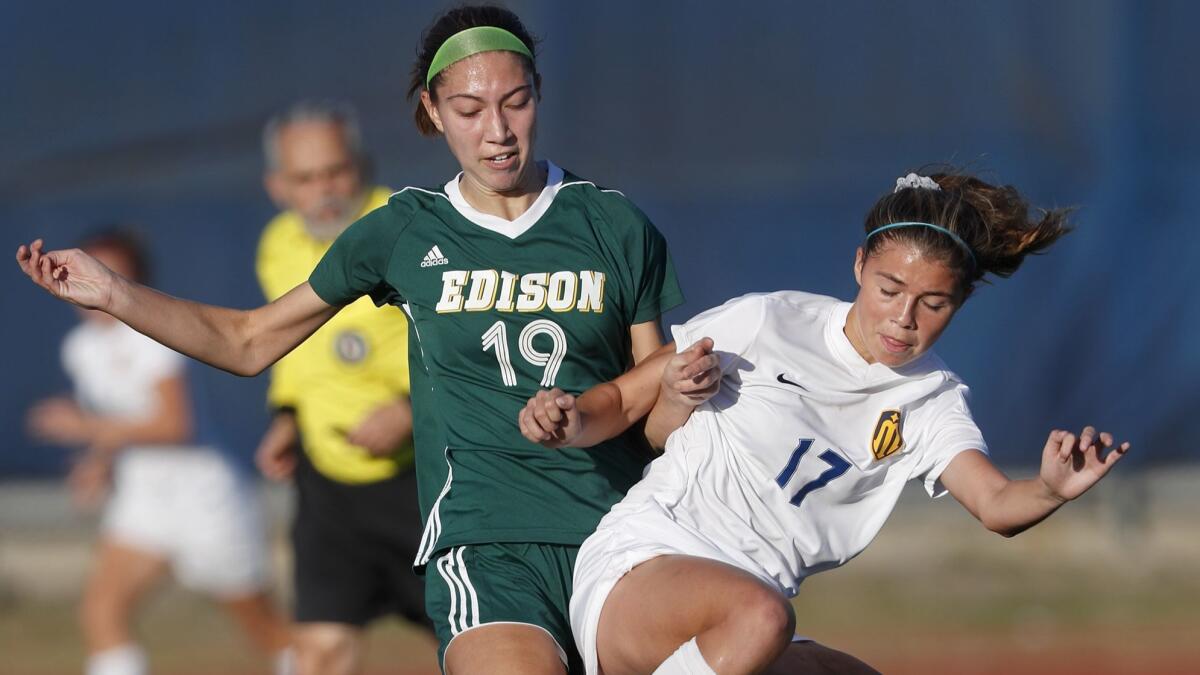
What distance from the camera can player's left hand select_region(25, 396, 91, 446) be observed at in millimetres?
6371

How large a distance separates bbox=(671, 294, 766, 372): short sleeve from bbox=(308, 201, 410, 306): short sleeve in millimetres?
616

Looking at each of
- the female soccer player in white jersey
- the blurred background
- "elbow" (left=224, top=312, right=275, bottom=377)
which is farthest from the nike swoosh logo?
the blurred background

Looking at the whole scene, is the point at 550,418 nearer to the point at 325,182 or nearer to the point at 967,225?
the point at 967,225

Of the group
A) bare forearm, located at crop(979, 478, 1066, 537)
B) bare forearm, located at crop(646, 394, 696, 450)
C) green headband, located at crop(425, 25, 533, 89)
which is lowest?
bare forearm, located at crop(979, 478, 1066, 537)

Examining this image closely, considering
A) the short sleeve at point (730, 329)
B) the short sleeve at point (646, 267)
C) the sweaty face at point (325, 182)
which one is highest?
the sweaty face at point (325, 182)

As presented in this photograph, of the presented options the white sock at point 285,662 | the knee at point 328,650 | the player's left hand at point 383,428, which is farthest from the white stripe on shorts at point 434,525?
the white sock at point 285,662

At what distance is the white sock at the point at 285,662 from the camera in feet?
17.4

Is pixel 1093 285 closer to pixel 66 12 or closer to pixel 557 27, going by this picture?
pixel 557 27

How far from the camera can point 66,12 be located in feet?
21.3

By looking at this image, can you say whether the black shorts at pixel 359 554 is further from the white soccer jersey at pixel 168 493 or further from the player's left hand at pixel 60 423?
the player's left hand at pixel 60 423

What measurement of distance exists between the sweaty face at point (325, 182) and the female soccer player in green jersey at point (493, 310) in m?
1.53

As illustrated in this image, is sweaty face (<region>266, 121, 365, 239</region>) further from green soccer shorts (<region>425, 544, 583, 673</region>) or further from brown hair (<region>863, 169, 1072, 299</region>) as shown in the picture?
brown hair (<region>863, 169, 1072, 299</region>)

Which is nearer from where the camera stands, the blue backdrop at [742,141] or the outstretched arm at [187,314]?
the outstretched arm at [187,314]

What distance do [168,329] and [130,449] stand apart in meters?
3.08
